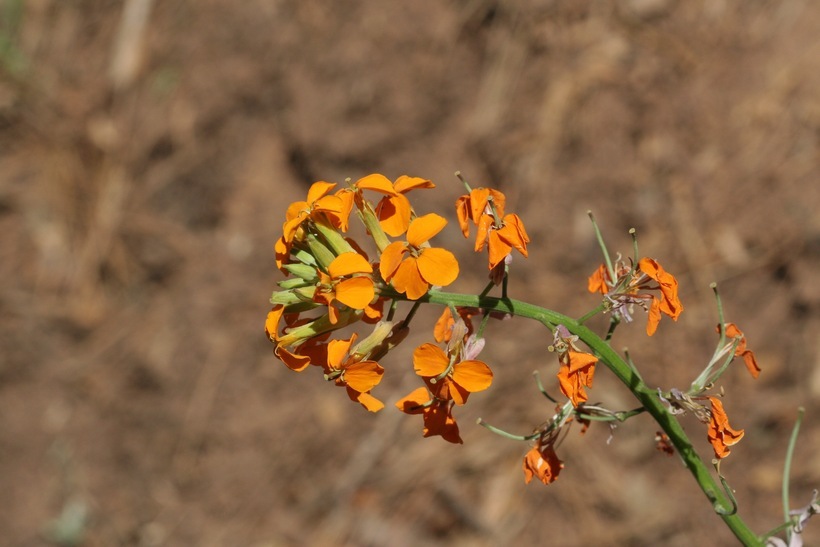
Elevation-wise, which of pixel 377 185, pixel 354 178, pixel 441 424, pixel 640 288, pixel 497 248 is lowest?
pixel 441 424

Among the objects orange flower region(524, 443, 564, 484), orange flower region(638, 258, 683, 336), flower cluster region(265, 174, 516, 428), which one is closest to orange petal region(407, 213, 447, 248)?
flower cluster region(265, 174, 516, 428)

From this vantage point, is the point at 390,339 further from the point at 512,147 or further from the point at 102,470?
the point at 102,470

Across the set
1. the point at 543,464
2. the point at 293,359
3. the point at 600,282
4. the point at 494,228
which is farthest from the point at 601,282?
the point at 293,359

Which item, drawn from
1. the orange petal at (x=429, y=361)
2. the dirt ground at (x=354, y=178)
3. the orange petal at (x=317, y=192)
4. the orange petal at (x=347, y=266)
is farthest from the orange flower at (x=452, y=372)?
the dirt ground at (x=354, y=178)

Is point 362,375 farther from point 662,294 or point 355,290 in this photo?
point 662,294

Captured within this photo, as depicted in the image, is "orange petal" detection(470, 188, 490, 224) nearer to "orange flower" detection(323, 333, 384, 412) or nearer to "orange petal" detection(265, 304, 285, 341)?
"orange flower" detection(323, 333, 384, 412)

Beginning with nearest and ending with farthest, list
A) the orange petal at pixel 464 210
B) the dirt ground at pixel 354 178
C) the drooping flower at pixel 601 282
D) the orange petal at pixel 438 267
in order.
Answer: the orange petal at pixel 438 267
the orange petal at pixel 464 210
the drooping flower at pixel 601 282
the dirt ground at pixel 354 178

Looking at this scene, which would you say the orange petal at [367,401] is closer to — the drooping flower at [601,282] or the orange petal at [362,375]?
the orange petal at [362,375]
